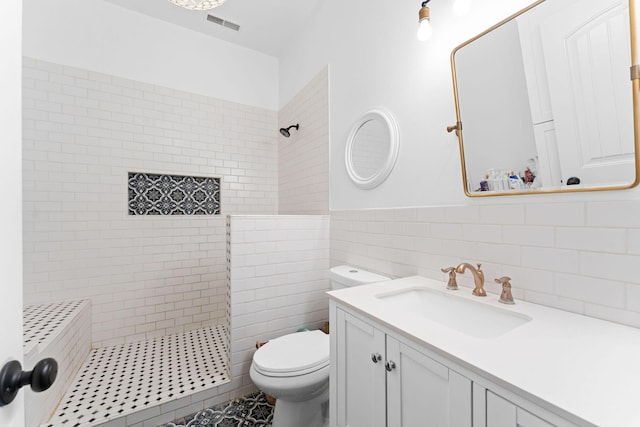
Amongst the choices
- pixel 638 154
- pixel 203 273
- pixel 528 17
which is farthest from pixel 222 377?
pixel 528 17

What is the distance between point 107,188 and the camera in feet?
7.23

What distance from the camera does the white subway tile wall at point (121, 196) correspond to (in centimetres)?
200

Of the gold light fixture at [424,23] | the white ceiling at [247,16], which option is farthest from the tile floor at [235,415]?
the white ceiling at [247,16]

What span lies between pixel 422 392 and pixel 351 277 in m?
0.88

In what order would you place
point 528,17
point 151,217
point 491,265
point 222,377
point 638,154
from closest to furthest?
point 638,154 < point 528,17 < point 491,265 < point 222,377 < point 151,217

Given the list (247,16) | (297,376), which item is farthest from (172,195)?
(297,376)

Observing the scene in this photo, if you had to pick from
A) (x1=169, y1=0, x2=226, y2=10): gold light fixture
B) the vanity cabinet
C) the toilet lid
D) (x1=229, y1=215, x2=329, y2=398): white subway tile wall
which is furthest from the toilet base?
(x1=169, y1=0, x2=226, y2=10): gold light fixture

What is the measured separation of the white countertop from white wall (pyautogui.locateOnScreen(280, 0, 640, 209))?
1.34 feet

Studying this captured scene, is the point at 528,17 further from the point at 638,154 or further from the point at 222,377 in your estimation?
the point at 222,377

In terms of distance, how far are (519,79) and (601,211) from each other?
21.4 inches

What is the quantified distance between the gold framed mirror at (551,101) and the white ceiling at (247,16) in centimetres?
183

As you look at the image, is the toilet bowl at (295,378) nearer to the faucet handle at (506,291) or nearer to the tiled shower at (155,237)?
the tiled shower at (155,237)

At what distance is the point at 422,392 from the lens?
696 mm

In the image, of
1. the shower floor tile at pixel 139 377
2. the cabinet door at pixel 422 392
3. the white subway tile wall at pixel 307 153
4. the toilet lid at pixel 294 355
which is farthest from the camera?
the white subway tile wall at pixel 307 153
